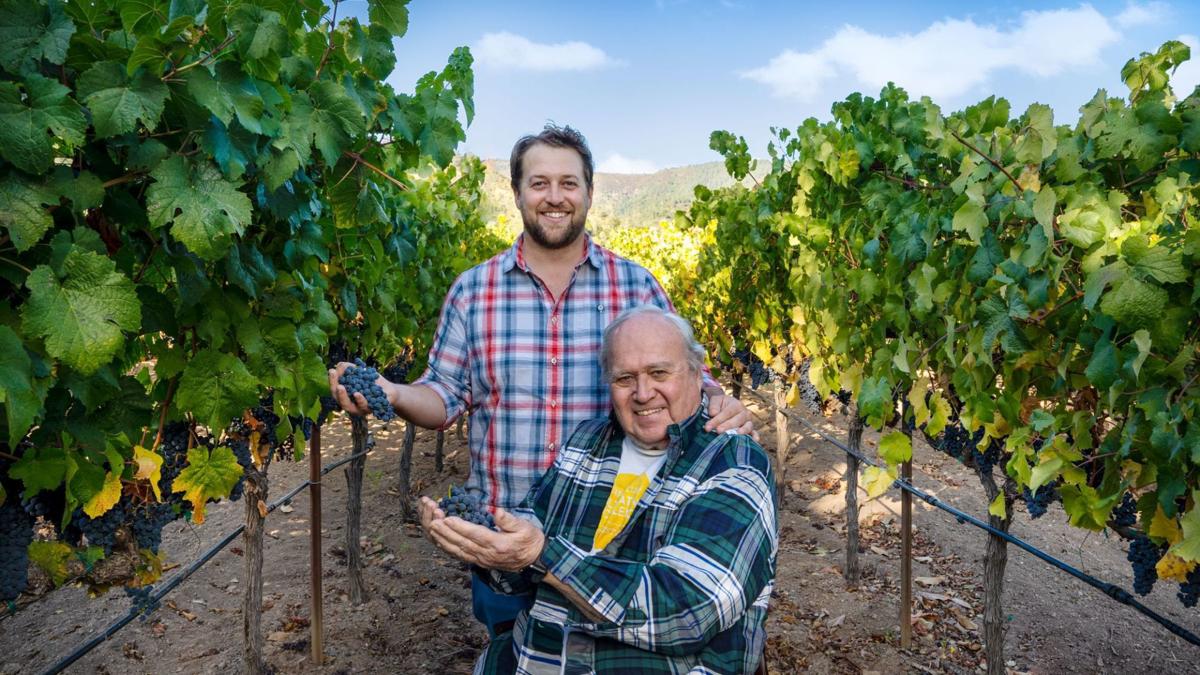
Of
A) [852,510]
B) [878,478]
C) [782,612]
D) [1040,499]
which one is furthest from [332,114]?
[852,510]

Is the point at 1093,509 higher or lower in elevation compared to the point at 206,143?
lower

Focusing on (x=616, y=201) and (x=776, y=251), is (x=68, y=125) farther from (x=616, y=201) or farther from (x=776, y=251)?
(x=616, y=201)

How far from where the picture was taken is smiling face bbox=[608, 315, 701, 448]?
203cm

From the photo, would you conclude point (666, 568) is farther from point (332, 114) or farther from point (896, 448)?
point (896, 448)

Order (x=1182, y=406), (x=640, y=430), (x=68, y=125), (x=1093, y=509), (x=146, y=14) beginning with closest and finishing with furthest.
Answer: (x=68, y=125)
(x=146, y=14)
(x=1182, y=406)
(x=640, y=430)
(x=1093, y=509)

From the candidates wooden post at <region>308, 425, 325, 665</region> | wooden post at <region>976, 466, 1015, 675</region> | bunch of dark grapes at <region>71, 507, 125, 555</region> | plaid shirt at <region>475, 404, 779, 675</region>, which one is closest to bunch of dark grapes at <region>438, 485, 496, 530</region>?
plaid shirt at <region>475, 404, 779, 675</region>

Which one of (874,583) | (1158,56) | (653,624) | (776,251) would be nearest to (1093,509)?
(653,624)

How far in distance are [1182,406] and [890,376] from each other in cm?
124

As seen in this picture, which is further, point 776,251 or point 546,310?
point 776,251

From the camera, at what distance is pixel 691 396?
206 centimetres

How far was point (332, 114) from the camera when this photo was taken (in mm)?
1727

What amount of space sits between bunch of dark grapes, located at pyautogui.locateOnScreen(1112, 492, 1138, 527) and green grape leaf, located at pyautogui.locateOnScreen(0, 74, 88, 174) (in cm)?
290

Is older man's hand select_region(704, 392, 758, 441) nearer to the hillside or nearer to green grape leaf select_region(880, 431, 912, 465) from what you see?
green grape leaf select_region(880, 431, 912, 465)

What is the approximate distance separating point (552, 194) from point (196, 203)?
3.84ft
